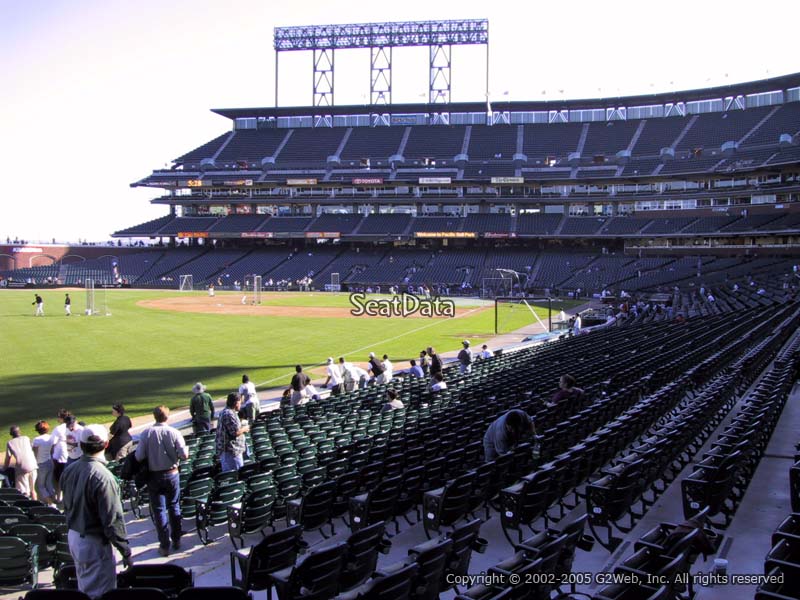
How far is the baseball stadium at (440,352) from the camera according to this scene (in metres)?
6.95

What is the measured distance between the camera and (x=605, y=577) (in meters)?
6.61

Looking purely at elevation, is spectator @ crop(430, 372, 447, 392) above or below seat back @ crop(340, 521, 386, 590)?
below

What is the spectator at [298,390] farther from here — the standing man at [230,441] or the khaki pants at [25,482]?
the khaki pants at [25,482]

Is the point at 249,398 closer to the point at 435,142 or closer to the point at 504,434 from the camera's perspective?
the point at 504,434

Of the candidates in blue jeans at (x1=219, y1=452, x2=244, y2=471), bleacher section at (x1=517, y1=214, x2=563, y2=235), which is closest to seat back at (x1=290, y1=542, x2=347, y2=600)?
blue jeans at (x1=219, y1=452, x2=244, y2=471)

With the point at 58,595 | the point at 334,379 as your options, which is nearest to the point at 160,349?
the point at 334,379

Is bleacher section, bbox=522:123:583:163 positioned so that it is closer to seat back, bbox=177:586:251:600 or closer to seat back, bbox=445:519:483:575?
seat back, bbox=445:519:483:575

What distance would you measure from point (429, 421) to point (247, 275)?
73422mm

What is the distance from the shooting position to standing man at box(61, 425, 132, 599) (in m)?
6.00

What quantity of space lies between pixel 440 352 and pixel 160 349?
45.5 ft

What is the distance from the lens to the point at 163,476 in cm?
856

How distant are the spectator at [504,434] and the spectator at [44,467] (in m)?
7.13

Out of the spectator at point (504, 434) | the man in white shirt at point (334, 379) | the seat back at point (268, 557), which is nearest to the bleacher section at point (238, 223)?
the man in white shirt at point (334, 379)

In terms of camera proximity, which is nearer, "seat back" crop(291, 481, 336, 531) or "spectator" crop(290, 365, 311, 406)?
"seat back" crop(291, 481, 336, 531)
